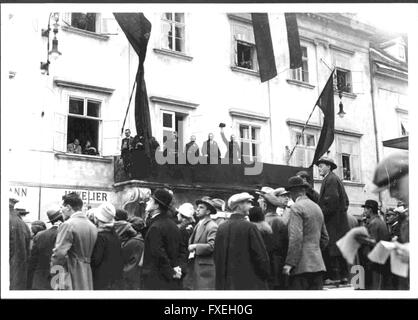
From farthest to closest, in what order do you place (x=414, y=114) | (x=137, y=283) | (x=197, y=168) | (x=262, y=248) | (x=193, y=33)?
(x=193, y=33)
(x=197, y=168)
(x=414, y=114)
(x=137, y=283)
(x=262, y=248)

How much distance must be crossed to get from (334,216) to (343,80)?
1885 millimetres

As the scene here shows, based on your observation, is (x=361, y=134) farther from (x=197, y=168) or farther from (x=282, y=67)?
(x=197, y=168)

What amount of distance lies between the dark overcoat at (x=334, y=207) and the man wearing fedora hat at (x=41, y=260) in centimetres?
259

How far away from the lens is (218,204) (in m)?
5.30

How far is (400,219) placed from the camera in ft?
17.1

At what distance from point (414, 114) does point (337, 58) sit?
1463 millimetres

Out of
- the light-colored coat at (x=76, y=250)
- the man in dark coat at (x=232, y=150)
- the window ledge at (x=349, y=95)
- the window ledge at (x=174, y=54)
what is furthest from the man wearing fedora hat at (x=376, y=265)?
the window ledge at (x=174, y=54)

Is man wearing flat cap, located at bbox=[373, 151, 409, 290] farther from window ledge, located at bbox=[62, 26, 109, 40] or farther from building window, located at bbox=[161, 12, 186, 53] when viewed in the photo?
window ledge, located at bbox=[62, 26, 109, 40]

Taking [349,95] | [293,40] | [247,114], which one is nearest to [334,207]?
[247,114]

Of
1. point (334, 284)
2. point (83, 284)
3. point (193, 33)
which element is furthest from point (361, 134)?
→ point (83, 284)

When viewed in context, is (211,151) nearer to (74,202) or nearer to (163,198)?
(163,198)

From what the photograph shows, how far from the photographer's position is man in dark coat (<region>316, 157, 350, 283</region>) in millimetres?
4977

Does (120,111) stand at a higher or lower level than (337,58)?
lower

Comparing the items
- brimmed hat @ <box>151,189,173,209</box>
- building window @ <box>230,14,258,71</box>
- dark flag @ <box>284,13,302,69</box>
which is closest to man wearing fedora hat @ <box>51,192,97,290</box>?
brimmed hat @ <box>151,189,173,209</box>
